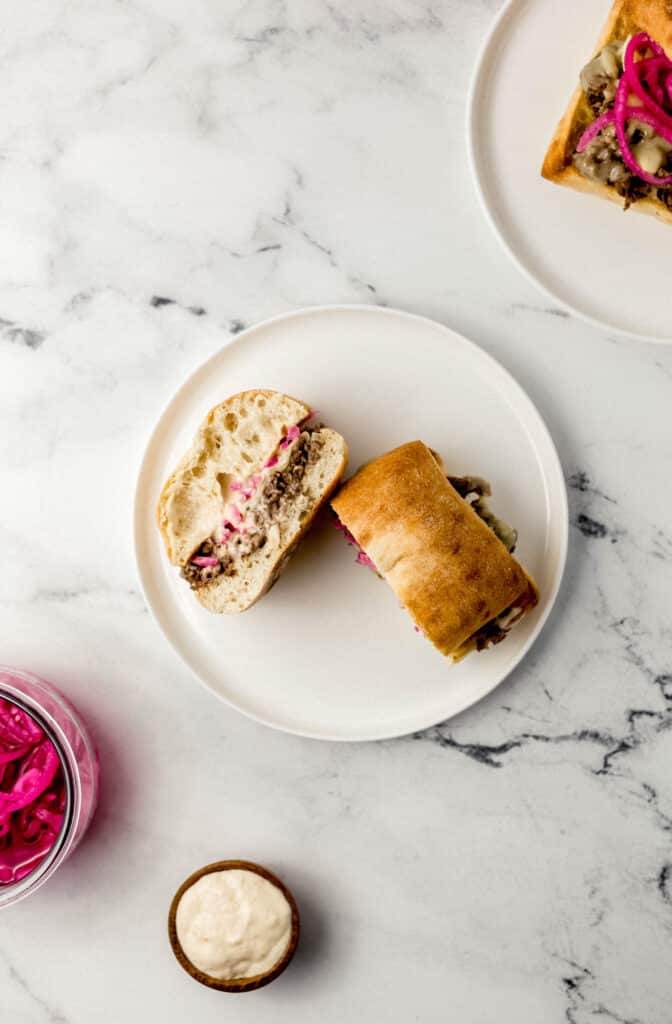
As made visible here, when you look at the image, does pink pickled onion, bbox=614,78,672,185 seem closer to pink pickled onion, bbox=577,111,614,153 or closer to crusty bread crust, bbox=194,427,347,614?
pink pickled onion, bbox=577,111,614,153

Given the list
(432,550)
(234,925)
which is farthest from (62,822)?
(432,550)

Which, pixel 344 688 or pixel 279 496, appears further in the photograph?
pixel 344 688

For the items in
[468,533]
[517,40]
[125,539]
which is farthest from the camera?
[125,539]

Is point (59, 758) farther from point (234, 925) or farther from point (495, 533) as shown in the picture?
point (495, 533)

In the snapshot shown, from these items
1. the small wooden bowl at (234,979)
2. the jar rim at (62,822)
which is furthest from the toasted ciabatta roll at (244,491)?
the small wooden bowl at (234,979)

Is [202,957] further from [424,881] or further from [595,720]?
[595,720]

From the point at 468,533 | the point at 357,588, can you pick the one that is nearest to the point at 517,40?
the point at 468,533
